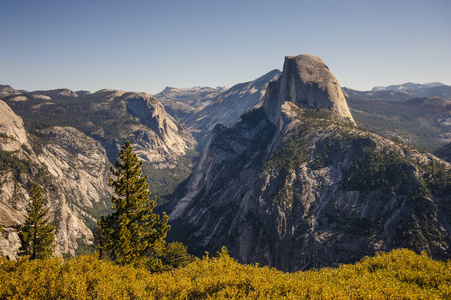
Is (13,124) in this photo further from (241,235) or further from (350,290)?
(350,290)

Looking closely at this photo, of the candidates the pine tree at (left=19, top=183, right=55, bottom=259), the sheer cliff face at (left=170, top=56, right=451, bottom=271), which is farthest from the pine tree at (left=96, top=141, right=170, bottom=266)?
the sheer cliff face at (left=170, top=56, right=451, bottom=271)

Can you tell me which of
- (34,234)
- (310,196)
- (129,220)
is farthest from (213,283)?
(310,196)

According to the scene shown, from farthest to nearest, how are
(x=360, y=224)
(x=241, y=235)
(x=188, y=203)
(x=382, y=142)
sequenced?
(x=188, y=203) < (x=241, y=235) < (x=382, y=142) < (x=360, y=224)

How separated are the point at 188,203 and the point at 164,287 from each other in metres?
154

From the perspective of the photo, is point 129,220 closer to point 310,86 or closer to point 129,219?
point 129,219

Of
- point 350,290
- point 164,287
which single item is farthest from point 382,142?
point 164,287

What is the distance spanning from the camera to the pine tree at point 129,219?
28.9m

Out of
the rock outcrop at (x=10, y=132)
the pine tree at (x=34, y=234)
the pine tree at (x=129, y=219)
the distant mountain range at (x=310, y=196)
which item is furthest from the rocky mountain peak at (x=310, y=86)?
the rock outcrop at (x=10, y=132)

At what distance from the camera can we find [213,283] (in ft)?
66.3

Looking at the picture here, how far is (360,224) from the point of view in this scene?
68.6m

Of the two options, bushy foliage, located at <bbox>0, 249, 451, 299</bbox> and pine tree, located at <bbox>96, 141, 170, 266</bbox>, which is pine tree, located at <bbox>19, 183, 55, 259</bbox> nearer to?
pine tree, located at <bbox>96, 141, 170, 266</bbox>

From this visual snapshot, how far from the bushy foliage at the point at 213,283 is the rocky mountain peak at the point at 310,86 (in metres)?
119

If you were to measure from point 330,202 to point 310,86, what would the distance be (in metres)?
83.1

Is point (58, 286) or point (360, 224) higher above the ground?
point (58, 286)
